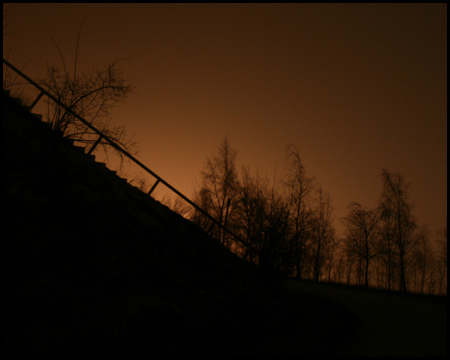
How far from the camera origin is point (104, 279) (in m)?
4.98

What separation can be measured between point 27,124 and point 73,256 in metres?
5.22

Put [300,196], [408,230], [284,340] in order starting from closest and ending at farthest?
[284,340] → [300,196] → [408,230]

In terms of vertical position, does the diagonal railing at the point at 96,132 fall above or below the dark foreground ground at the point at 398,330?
above

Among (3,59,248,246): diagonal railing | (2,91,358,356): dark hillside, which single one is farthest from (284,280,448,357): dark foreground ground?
(3,59,248,246): diagonal railing

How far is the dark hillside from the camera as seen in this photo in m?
3.94

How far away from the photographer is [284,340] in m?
5.87

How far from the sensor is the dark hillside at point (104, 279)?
3943 millimetres

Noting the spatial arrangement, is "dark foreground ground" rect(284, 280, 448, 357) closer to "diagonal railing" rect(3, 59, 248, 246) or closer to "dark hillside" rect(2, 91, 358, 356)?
"dark hillside" rect(2, 91, 358, 356)

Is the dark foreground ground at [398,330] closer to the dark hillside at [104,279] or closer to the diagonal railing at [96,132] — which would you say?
the dark hillside at [104,279]

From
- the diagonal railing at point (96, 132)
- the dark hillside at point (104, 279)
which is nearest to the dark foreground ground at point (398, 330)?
the dark hillside at point (104, 279)

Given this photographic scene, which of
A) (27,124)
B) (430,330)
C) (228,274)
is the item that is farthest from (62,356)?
(430,330)

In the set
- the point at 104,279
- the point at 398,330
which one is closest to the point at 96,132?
the point at 104,279

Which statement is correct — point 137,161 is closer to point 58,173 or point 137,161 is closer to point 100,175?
point 100,175

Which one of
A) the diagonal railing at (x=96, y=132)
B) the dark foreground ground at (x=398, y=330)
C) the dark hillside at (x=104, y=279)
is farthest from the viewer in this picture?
the diagonal railing at (x=96, y=132)
